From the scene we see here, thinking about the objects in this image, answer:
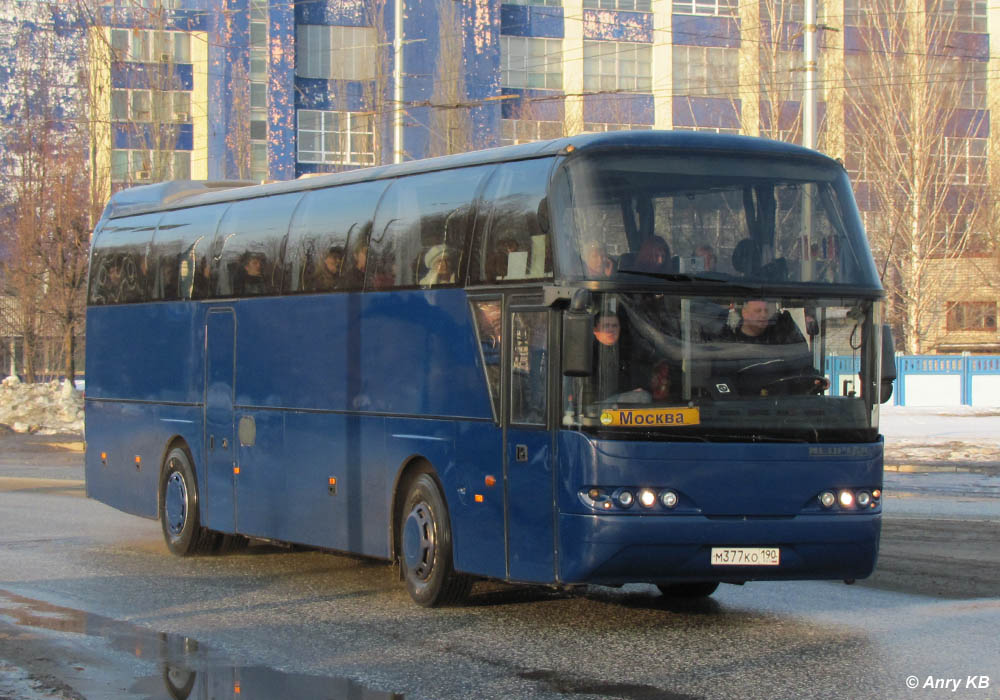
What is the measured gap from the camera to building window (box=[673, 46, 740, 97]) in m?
64.0

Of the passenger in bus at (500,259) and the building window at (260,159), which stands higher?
the building window at (260,159)

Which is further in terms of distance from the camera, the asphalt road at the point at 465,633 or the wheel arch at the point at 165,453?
the wheel arch at the point at 165,453

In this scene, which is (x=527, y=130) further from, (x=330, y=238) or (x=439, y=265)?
(x=439, y=265)

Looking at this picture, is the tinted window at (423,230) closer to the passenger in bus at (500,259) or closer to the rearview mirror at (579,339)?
the passenger in bus at (500,259)

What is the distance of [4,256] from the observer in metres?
39.6

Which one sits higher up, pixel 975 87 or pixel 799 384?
pixel 975 87

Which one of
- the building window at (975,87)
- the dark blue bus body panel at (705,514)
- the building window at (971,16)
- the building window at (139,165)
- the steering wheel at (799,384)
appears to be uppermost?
the building window at (971,16)

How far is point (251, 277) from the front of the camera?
45.5ft

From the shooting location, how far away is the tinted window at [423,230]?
11.1 meters

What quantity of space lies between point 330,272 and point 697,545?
4.49 m

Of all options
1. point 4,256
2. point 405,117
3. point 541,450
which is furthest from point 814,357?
point 405,117

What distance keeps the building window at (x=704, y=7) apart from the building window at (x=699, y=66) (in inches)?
60.8

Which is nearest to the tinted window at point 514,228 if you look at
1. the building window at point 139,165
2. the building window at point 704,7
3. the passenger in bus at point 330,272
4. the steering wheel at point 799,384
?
the steering wheel at point 799,384

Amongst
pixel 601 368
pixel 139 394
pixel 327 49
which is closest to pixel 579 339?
pixel 601 368
